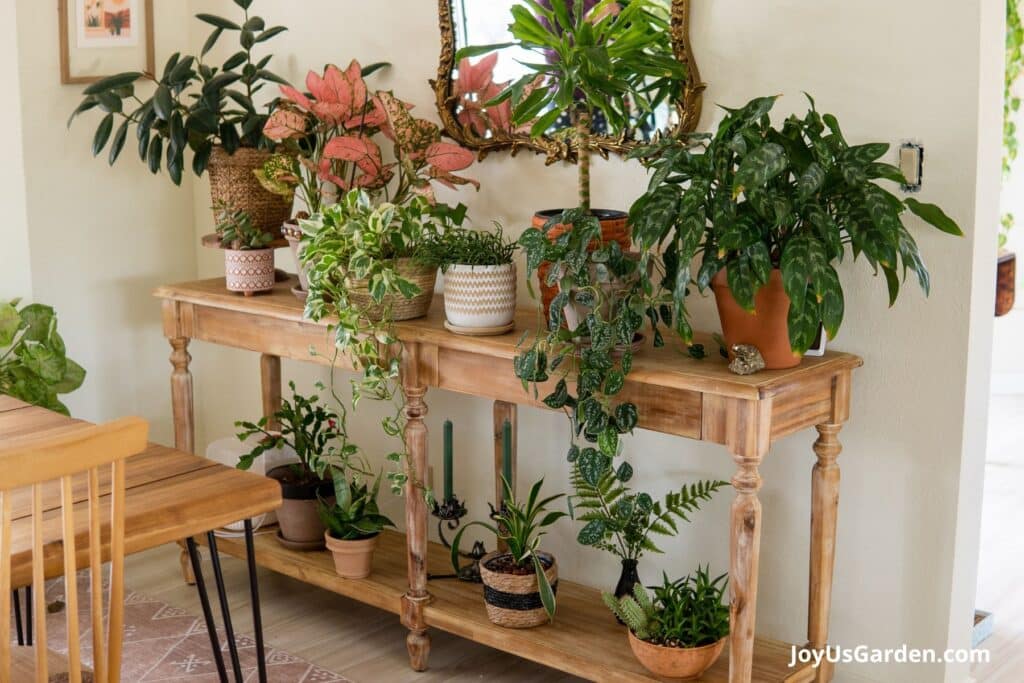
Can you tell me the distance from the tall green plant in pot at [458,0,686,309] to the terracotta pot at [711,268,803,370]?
311 millimetres

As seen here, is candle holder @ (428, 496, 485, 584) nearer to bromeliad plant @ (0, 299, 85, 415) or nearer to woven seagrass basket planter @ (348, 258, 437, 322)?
woven seagrass basket planter @ (348, 258, 437, 322)

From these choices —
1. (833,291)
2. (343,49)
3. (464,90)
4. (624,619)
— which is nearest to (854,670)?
(624,619)

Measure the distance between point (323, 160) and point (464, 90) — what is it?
425 millimetres

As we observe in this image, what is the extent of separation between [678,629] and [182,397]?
172 cm

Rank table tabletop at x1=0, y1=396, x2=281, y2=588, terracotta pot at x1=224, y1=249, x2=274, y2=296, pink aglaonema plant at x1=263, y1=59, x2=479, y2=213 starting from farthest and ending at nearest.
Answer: terracotta pot at x1=224, y1=249, x2=274, y2=296 < pink aglaonema plant at x1=263, y1=59, x2=479, y2=213 < table tabletop at x1=0, y1=396, x2=281, y2=588

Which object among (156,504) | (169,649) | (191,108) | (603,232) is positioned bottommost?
(169,649)

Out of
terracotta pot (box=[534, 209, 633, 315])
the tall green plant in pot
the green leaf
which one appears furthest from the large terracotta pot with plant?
the green leaf

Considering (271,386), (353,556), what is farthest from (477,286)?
(271,386)

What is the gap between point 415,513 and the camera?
9.71 feet

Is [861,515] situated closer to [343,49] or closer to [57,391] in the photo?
[343,49]

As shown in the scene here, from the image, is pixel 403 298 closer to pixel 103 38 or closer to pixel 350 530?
pixel 350 530

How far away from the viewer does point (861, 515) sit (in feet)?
8.89

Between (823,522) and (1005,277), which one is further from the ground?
(1005,277)

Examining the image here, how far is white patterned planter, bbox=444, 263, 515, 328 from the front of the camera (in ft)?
8.86
